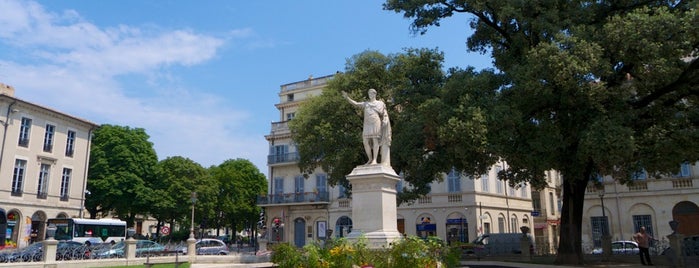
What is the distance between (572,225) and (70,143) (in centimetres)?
4017

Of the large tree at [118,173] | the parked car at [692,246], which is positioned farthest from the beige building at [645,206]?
the large tree at [118,173]

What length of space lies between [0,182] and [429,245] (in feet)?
124

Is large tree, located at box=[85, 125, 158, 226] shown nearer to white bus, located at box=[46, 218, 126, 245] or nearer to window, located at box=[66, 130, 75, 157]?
window, located at box=[66, 130, 75, 157]

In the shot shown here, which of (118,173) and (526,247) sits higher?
(118,173)

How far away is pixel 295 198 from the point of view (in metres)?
46.2

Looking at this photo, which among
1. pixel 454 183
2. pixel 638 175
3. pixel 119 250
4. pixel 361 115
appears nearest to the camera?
pixel 638 175

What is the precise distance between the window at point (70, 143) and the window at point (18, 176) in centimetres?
432

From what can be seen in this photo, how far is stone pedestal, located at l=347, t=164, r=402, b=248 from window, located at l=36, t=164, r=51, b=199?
36.9 metres

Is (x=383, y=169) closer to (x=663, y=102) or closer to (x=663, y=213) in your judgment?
(x=663, y=102)

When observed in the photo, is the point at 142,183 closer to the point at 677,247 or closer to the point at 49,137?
the point at 49,137

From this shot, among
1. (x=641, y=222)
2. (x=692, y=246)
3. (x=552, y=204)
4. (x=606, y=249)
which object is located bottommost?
(x=606, y=249)

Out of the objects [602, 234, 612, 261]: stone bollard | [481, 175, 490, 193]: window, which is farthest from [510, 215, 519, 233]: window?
[602, 234, 612, 261]: stone bollard

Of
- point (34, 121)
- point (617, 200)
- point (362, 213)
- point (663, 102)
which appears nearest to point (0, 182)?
point (34, 121)

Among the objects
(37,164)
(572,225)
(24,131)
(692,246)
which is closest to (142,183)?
(37,164)
